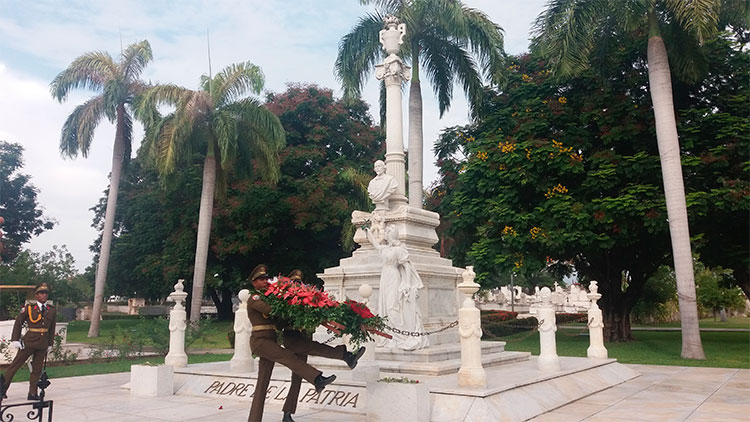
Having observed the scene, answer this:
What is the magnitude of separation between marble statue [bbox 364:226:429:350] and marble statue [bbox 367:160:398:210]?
2.27 metres

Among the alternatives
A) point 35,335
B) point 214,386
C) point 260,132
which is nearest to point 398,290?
point 214,386

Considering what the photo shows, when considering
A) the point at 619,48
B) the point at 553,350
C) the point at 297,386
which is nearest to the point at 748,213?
the point at 619,48

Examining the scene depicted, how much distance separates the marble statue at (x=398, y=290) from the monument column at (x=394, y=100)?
117 inches

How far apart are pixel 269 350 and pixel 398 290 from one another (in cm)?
335

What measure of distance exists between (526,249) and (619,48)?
7.49 meters

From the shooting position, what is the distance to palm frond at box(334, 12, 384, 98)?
65.2 feet

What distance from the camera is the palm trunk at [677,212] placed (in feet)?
50.1

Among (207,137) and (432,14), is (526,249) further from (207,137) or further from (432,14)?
(207,137)

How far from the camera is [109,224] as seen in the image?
24.7 m

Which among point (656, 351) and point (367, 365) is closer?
point (367, 365)

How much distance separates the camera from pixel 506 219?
19453 mm

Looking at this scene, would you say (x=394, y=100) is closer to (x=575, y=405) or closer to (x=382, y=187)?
(x=382, y=187)

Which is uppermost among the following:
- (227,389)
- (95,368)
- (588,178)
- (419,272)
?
(588,178)

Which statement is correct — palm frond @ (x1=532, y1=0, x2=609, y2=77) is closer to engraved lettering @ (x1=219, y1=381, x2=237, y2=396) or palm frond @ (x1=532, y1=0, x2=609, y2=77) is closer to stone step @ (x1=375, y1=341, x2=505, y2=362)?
stone step @ (x1=375, y1=341, x2=505, y2=362)
